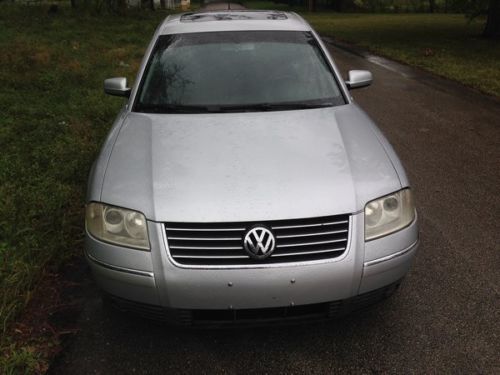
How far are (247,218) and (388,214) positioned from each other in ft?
2.49

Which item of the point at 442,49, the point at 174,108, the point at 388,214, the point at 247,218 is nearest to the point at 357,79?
the point at 174,108

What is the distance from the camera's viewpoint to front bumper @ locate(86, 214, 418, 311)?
241 centimetres

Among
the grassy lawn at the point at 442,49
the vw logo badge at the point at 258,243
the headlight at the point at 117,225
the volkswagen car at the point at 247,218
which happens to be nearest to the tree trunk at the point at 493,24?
the grassy lawn at the point at 442,49

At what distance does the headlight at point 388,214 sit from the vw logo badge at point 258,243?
483 mm

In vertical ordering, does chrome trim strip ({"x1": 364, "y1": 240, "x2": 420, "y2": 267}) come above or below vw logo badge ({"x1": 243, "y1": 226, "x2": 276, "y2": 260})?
below

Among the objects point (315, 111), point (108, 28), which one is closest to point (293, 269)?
point (315, 111)

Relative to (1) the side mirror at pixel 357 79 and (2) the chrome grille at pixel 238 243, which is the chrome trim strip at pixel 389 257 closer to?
(2) the chrome grille at pixel 238 243

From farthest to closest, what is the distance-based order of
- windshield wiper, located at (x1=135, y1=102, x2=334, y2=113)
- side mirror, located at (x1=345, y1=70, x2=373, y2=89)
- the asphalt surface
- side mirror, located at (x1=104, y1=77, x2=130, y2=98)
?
side mirror, located at (x1=345, y1=70, x2=373, y2=89)
side mirror, located at (x1=104, y1=77, x2=130, y2=98)
windshield wiper, located at (x1=135, y1=102, x2=334, y2=113)
the asphalt surface

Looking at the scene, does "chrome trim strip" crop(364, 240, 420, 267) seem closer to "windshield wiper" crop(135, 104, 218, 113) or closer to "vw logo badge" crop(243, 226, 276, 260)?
"vw logo badge" crop(243, 226, 276, 260)

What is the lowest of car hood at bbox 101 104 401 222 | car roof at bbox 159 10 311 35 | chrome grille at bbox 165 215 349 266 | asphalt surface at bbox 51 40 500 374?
asphalt surface at bbox 51 40 500 374

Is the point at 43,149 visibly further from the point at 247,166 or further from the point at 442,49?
the point at 442,49

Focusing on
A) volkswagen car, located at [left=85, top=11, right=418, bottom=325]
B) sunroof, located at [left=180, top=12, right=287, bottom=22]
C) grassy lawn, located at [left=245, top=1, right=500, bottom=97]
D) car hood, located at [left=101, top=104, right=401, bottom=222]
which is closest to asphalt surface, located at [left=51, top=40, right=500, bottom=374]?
volkswagen car, located at [left=85, top=11, right=418, bottom=325]

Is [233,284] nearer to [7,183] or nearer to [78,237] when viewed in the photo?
[78,237]

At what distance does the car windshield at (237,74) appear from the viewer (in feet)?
11.8
